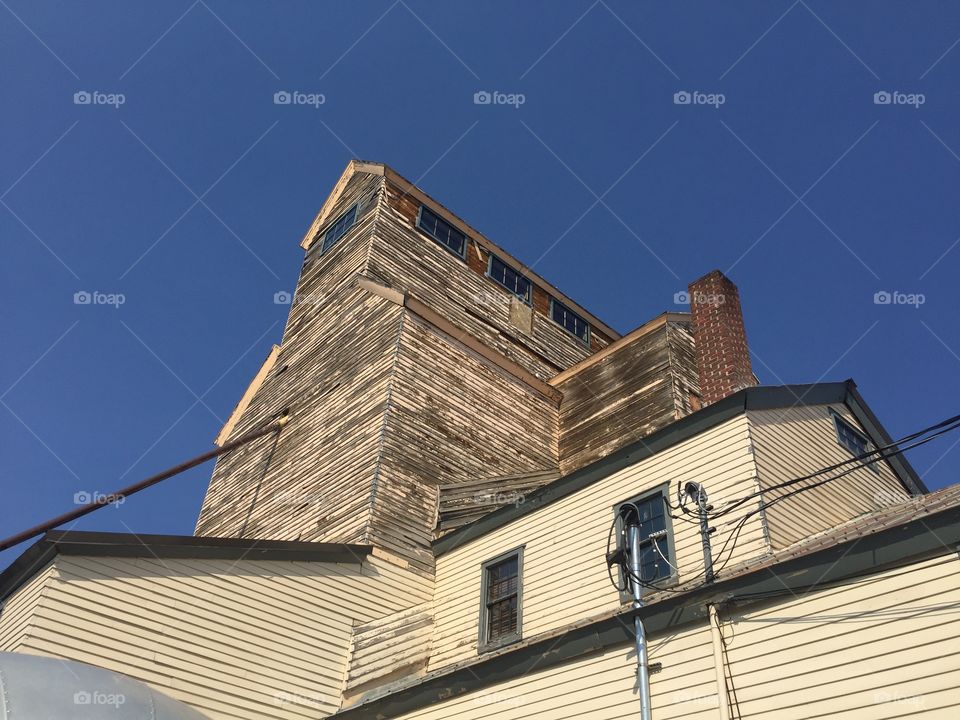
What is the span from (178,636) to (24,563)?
2604mm

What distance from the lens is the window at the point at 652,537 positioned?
1088 centimetres

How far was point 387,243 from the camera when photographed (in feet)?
75.6

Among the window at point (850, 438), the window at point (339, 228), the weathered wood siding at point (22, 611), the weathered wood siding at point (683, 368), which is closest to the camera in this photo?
the weathered wood siding at point (22, 611)

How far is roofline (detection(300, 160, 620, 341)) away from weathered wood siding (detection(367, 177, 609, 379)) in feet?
1.20

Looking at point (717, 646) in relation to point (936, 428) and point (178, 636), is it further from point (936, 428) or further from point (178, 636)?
point (178, 636)

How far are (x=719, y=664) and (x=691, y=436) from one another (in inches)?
158

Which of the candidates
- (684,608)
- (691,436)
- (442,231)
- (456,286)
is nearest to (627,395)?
(456,286)

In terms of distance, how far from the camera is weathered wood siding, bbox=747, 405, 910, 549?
1092 centimetres

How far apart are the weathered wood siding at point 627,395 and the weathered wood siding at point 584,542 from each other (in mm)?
6347

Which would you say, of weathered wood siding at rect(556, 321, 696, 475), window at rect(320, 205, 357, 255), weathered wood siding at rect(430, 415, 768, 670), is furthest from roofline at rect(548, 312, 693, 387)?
weathered wood siding at rect(430, 415, 768, 670)

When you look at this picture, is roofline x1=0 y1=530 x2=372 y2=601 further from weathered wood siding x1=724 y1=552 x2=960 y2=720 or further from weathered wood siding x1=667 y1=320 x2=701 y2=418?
weathered wood siding x1=667 y1=320 x2=701 y2=418

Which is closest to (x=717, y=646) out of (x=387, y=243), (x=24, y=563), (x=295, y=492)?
(x=24, y=563)

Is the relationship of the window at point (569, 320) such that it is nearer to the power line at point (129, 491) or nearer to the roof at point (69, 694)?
the power line at point (129, 491)

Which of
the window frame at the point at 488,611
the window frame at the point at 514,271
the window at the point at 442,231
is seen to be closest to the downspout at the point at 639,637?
the window frame at the point at 488,611
